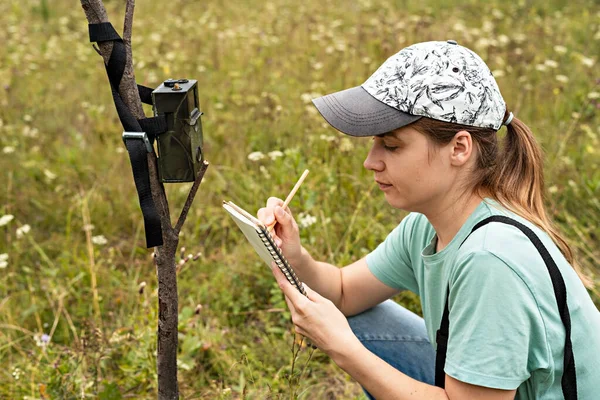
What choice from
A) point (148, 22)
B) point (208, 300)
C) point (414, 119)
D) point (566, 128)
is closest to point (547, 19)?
point (566, 128)

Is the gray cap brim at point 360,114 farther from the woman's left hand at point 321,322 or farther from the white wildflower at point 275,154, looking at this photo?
the white wildflower at point 275,154

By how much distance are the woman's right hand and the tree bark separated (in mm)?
209

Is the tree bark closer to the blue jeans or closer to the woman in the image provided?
the woman

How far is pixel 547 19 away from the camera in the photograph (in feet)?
16.5

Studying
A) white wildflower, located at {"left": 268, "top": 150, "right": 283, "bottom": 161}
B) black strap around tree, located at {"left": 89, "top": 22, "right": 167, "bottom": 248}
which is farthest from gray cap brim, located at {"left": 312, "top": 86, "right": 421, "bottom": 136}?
white wildflower, located at {"left": 268, "top": 150, "right": 283, "bottom": 161}

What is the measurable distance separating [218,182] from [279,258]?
1.79 metres

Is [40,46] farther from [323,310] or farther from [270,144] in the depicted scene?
[323,310]

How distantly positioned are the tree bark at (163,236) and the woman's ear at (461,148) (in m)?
0.56

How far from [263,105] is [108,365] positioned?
6.36ft

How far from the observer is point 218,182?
3.11m

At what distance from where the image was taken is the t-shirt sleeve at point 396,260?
1.81m

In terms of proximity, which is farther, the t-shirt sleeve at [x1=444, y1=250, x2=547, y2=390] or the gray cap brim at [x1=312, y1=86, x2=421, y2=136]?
the gray cap brim at [x1=312, y1=86, x2=421, y2=136]

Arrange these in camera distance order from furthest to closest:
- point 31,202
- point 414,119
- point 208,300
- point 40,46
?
point 40,46 → point 31,202 → point 208,300 → point 414,119

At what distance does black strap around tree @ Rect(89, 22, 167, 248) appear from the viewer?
130cm
